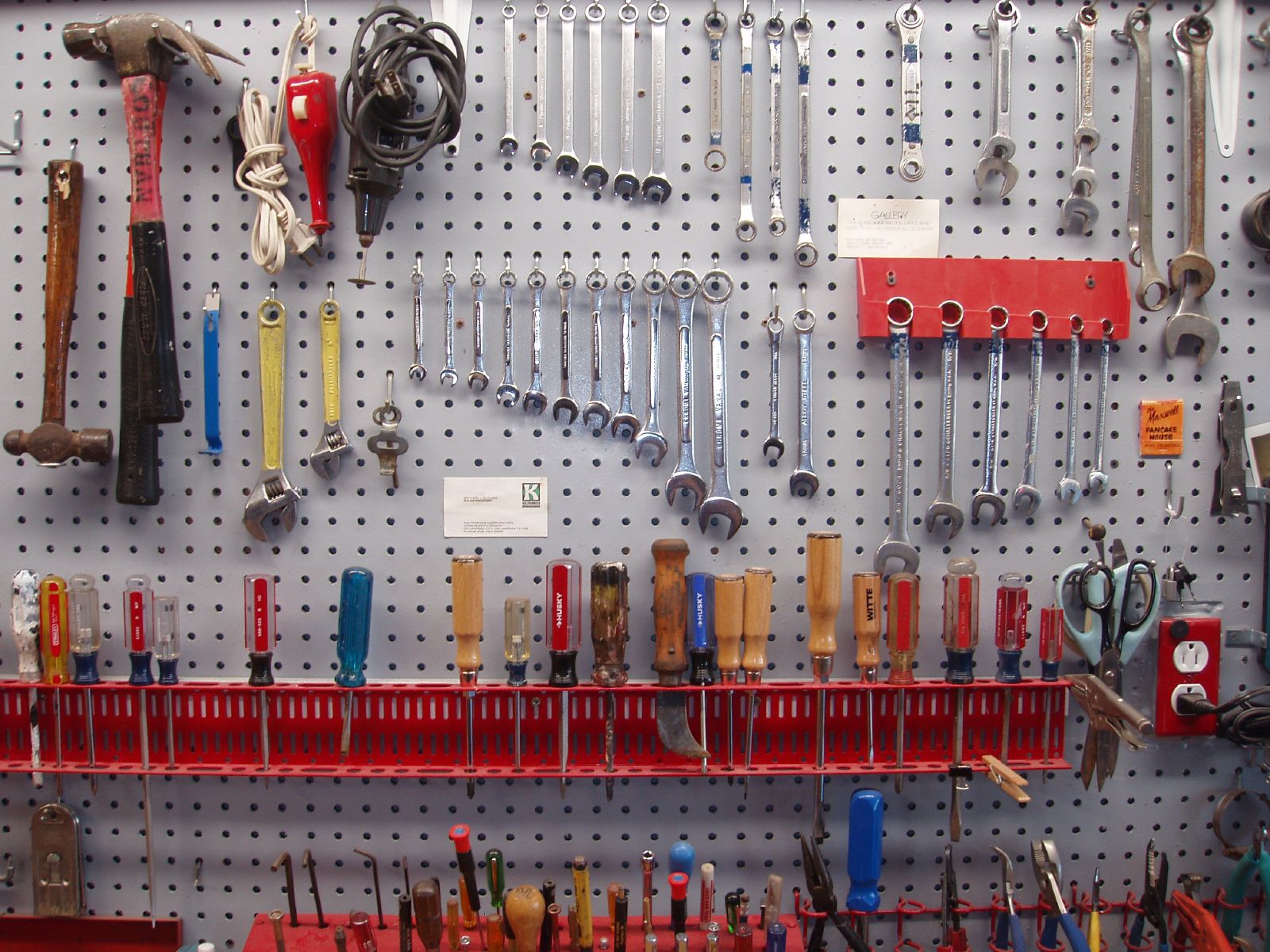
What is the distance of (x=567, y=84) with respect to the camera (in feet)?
5.52

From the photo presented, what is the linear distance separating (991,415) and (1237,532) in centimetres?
60

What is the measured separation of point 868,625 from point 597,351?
760 millimetres

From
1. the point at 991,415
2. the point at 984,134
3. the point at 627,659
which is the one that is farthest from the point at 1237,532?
the point at 627,659

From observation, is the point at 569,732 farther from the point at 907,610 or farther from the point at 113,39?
the point at 113,39

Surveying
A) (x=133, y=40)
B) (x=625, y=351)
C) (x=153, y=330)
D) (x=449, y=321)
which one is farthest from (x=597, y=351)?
(x=133, y=40)

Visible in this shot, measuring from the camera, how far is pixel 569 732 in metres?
1.67

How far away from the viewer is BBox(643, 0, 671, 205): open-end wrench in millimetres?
1676

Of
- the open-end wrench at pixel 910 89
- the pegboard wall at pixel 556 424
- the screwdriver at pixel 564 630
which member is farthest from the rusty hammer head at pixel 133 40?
the open-end wrench at pixel 910 89

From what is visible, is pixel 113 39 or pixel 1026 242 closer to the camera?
pixel 113 39

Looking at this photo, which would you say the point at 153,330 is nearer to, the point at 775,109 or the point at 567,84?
the point at 567,84

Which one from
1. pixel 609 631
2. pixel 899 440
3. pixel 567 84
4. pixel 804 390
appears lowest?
pixel 609 631

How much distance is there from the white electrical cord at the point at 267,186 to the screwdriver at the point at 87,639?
74cm

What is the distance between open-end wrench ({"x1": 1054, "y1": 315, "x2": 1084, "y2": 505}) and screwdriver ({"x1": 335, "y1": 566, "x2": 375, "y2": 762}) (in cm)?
142

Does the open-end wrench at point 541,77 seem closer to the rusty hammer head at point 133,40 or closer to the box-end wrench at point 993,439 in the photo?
the rusty hammer head at point 133,40
